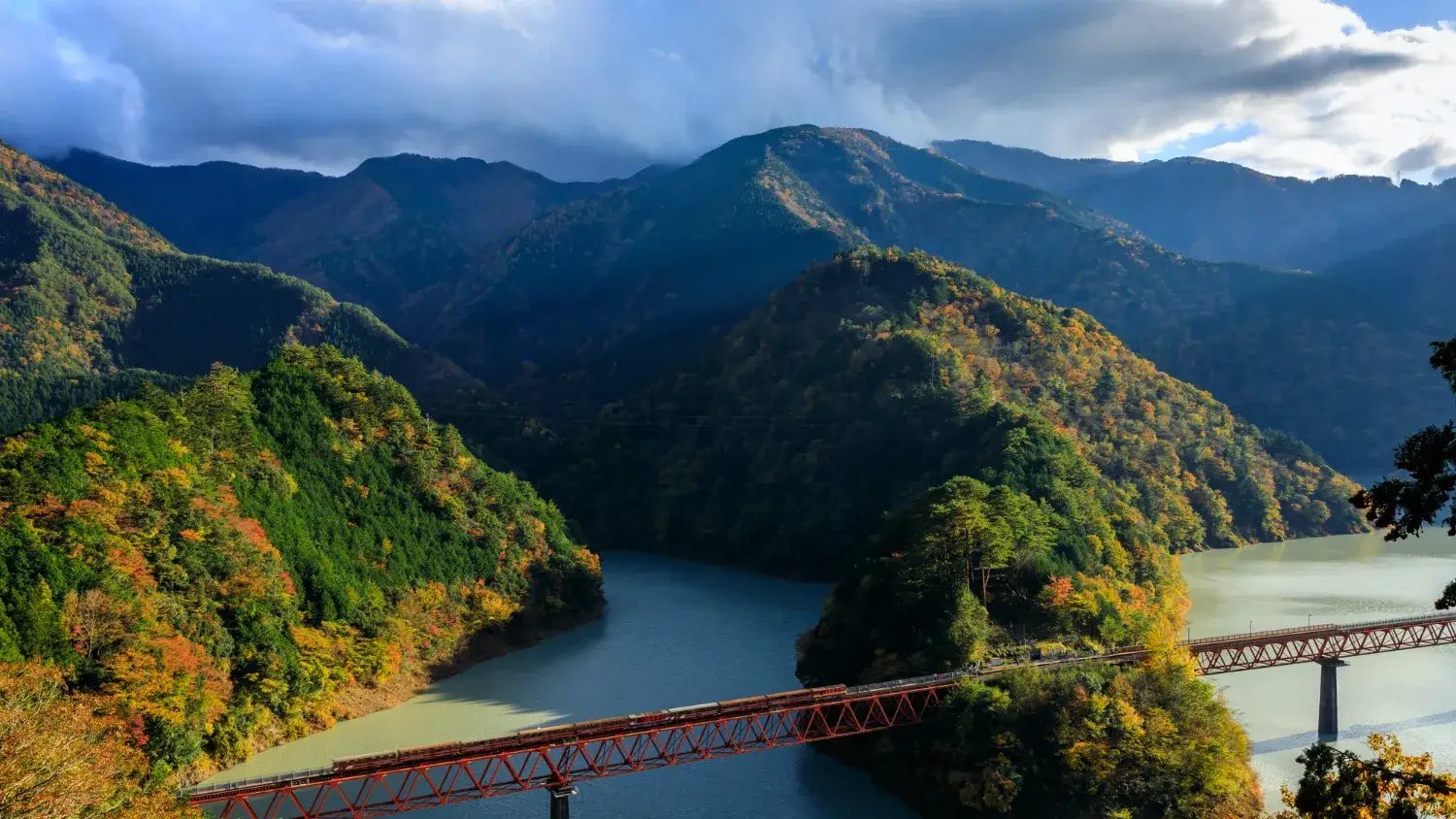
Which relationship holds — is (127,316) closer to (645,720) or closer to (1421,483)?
(645,720)

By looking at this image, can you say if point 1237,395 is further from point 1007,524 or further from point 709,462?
point 1007,524

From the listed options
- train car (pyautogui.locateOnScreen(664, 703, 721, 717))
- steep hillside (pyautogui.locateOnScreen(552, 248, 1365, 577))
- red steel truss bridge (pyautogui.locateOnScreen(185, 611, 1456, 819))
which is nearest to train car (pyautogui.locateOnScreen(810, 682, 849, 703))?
red steel truss bridge (pyautogui.locateOnScreen(185, 611, 1456, 819))

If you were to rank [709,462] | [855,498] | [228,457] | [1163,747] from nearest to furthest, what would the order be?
[1163,747]
[228,457]
[855,498]
[709,462]

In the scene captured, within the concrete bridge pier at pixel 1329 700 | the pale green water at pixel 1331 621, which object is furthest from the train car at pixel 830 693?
the concrete bridge pier at pixel 1329 700

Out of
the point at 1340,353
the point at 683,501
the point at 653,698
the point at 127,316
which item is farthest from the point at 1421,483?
the point at 127,316

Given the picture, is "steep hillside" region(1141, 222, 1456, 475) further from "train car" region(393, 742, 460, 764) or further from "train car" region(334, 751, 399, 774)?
"train car" region(334, 751, 399, 774)

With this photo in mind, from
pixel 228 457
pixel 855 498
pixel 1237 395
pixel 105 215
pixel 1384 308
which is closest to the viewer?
pixel 228 457

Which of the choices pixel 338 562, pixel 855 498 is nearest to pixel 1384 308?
pixel 855 498
